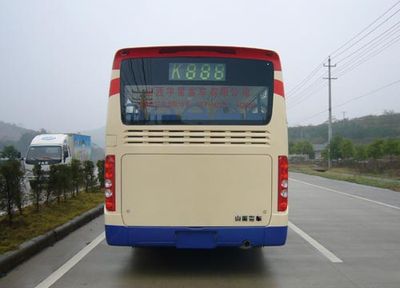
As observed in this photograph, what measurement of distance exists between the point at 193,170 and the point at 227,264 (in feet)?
5.82

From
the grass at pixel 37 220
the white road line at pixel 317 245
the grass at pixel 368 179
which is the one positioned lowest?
the grass at pixel 368 179

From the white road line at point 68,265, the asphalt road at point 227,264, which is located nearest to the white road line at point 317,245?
the asphalt road at point 227,264

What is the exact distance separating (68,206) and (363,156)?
200ft

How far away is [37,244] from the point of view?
823cm

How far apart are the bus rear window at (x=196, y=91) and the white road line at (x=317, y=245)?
2664 millimetres

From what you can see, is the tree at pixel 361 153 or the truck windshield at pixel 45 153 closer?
the truck windshield at pixel 45 153

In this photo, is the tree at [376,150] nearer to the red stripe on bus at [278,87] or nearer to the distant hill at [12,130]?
the distant hill at [12,130]

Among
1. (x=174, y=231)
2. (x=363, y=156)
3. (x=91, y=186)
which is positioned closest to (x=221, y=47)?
(x=174, y=231)

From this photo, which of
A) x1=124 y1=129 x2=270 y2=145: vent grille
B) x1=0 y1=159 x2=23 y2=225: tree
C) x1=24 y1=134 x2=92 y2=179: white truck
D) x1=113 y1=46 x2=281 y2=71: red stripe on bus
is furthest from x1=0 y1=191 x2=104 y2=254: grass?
x1=24 y1=134 x2=92 y2=179: white truck

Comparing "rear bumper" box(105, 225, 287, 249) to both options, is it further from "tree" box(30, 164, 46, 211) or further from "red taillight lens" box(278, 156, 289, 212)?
"tree" box(30, 164, 46, 211)

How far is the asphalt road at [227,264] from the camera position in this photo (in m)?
6.48

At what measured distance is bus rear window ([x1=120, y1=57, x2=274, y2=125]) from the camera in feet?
21.9

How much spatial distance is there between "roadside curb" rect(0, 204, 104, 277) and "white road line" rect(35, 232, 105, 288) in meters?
0.65

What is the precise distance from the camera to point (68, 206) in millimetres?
12852
